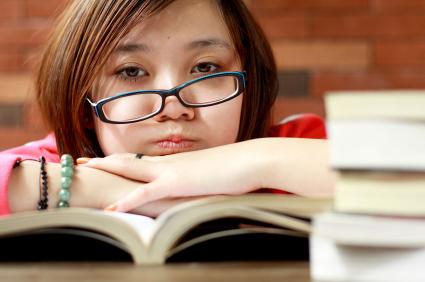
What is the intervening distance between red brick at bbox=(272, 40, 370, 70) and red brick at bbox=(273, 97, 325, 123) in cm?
11

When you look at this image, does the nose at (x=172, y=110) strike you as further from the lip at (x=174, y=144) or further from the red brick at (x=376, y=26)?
the red brick at (x=376, y=26)

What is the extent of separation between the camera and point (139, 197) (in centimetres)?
81

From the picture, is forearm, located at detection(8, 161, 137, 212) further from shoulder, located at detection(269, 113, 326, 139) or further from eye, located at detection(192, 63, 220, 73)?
shoulder, located at detection(269, 113, 326, 139)

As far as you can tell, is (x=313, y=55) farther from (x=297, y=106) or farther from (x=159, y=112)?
(x=159, y=112)

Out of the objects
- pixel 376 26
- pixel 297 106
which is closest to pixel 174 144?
pixel 297 106

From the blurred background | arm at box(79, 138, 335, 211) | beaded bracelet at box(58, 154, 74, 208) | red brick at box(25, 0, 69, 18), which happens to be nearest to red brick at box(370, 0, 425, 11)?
the blurred background

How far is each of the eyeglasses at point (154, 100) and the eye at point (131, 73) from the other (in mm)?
47

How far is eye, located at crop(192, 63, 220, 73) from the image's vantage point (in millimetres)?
1092

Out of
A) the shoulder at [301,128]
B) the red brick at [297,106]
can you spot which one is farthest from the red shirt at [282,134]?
the red brick at [297,106]

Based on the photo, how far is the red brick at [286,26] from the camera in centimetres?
230

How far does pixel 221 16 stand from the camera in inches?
45.8

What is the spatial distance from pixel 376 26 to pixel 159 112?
1.45 meters

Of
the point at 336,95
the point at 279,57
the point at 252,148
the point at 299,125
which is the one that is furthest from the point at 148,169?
the point at 279,57

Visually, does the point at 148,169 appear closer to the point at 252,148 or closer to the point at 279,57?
the point at 252,148
